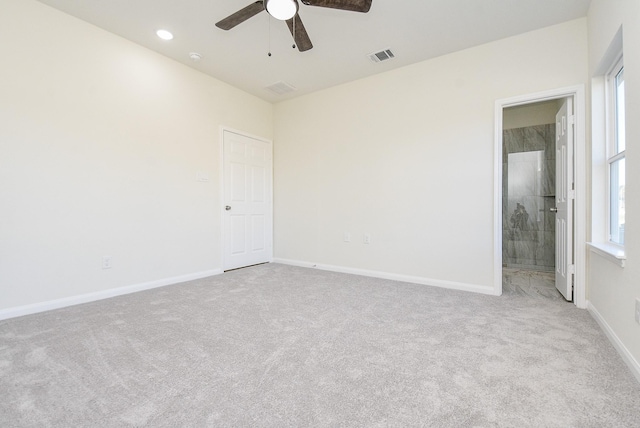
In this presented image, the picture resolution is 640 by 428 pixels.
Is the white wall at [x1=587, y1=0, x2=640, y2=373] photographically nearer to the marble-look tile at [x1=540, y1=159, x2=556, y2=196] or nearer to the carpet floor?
the carpet floor

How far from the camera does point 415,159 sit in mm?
3418

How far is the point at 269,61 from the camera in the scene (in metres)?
3.39

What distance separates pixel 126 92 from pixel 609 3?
4211mm

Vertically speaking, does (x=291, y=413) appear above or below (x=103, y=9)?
below

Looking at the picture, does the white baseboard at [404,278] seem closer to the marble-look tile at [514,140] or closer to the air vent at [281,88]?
the air vent at [281,88]

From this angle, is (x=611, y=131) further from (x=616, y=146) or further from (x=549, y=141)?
(x=549, y=141)

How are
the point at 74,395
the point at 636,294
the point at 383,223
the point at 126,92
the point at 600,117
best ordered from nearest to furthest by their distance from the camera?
the point at 74,395
the point at 636,294
the point at 600,117
the point at 126,92
the point at 383,223

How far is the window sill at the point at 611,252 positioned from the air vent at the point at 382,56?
8.77ft

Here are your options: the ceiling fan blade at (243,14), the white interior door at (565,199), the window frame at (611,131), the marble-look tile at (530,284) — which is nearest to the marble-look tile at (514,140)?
the white interior door at (565,199)

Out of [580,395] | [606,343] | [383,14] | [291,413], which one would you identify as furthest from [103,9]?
[606,343]

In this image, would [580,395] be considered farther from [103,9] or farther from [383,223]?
[103,9]

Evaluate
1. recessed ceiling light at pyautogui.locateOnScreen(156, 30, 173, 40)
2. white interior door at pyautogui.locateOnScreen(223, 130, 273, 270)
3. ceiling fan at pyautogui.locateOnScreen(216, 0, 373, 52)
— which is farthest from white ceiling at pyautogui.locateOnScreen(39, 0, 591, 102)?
white interior door at pyautogui.locateOnScreen(223, 130, 273, 270)

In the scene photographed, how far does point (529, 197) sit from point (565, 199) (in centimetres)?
183

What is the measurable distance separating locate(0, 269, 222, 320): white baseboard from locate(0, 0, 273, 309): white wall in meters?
0.05
